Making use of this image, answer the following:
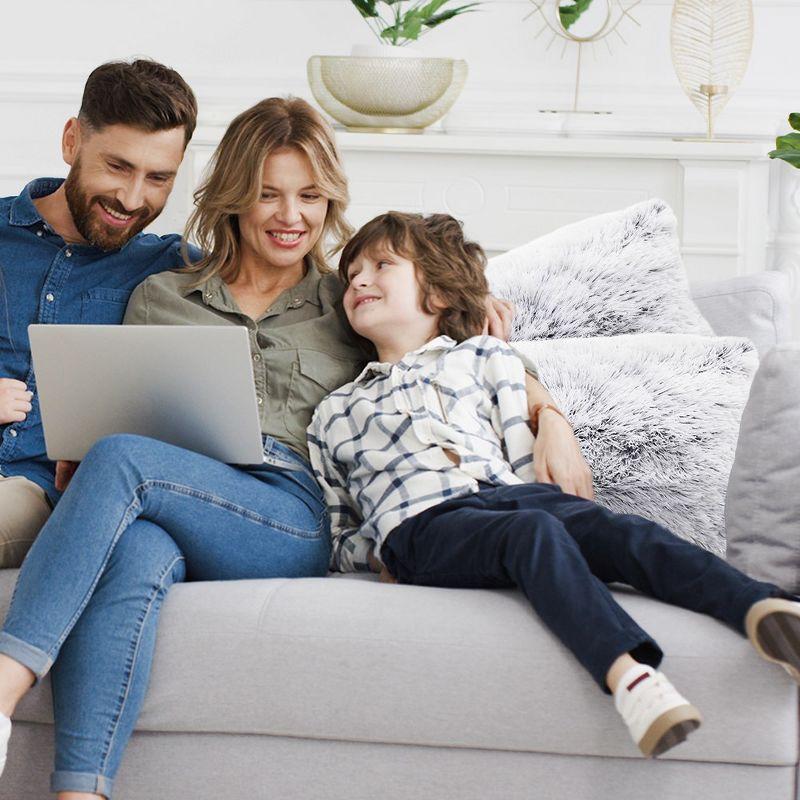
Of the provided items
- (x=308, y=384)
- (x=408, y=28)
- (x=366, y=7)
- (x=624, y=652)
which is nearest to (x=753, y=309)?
(x=308, y=384)

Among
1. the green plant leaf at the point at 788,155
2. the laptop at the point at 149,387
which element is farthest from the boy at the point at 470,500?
the green plant leaf at the point at 788,155

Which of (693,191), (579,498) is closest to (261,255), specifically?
(579,498)

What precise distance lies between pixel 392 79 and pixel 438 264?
3.40 ft

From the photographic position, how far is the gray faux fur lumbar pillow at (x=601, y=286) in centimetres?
211

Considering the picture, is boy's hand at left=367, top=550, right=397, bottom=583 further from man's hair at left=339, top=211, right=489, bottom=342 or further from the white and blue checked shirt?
man's hair at left=339, top=211, right=489, bottom=342

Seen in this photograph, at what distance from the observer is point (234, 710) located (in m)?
1.54

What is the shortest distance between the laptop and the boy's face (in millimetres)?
332

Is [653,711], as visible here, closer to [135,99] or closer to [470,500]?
[470,500]

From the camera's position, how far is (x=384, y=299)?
1.96m

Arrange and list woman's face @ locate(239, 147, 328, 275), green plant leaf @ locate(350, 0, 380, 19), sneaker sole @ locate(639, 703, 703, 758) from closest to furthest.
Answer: sneaker sole @ locate(639, 703, 703, 758) < woman's face @ locate(239, 147, 328, 275) < green plant leaf @ locate(350, 0, 380, 19)

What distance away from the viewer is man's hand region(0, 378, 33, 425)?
6.24 feet

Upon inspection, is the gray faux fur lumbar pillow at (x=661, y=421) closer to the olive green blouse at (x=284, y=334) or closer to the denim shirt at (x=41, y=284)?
the olive green blouse at (x=284, y=334)

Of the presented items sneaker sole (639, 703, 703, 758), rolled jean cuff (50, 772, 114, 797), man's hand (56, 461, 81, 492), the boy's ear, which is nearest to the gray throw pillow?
sneaker sole (639, 703, 703, 758)

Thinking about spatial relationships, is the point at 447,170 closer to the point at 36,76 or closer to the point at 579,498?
the point at 36,76
